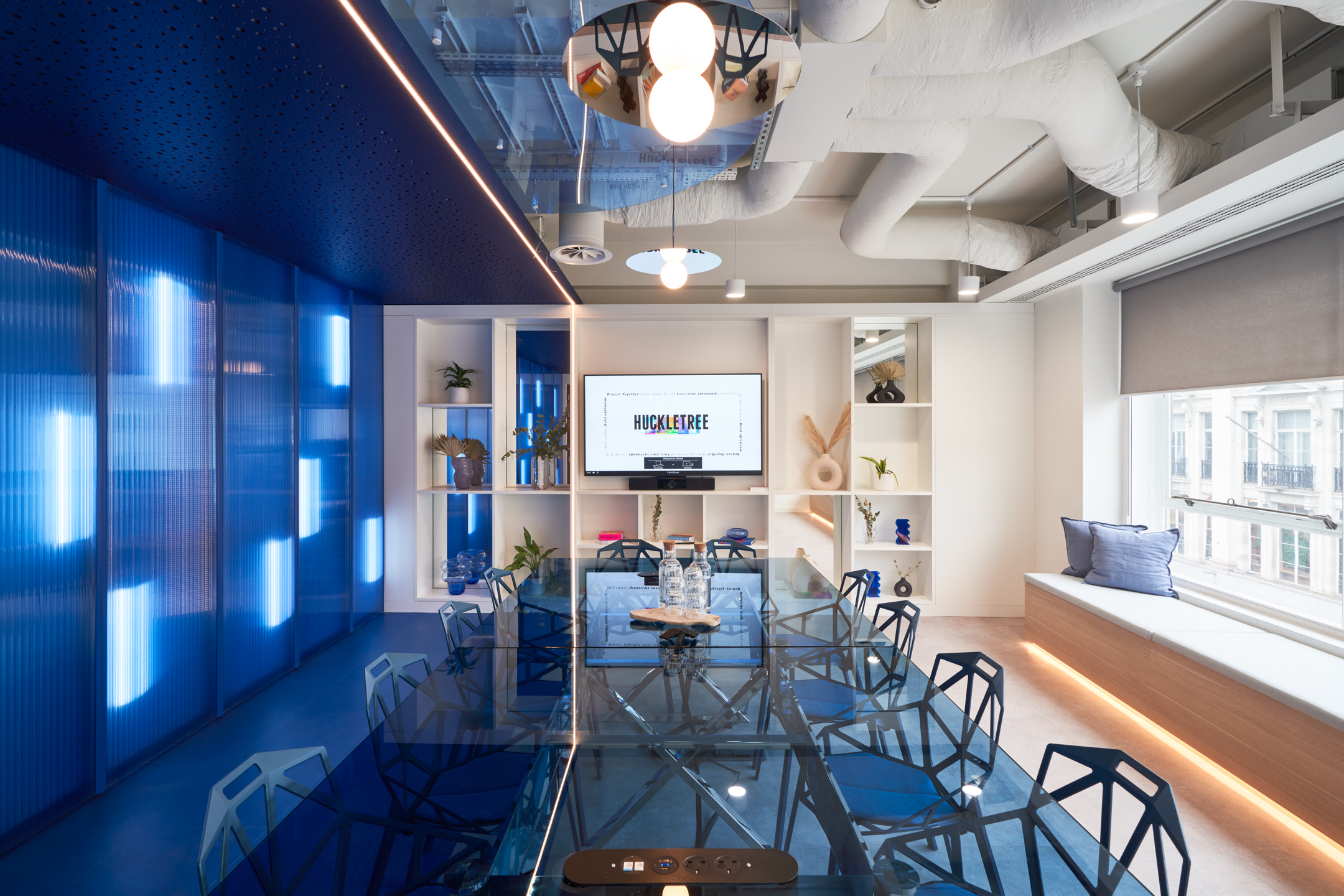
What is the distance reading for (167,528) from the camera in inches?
123

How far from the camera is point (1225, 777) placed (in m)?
2.93

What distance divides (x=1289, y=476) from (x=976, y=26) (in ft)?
10.7

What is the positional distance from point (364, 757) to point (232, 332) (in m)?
2.96

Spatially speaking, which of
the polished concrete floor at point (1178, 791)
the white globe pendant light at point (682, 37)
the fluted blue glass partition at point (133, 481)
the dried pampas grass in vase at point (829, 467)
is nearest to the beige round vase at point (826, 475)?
the dried pampas grass in vase at point (829, 467)

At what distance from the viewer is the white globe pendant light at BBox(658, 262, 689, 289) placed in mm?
3293

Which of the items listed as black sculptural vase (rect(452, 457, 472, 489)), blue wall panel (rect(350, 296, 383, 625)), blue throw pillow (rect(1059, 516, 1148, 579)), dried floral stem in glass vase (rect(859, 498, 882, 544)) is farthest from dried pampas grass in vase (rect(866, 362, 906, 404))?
blue wall panel (rect(350, 296, 383, 625))

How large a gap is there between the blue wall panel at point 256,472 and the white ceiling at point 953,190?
183 centimetres

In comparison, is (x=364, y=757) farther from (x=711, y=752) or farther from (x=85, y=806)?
(x=85, y=806)

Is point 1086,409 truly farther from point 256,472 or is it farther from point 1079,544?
point 256,472

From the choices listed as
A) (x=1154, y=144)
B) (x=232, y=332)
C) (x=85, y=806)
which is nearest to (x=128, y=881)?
(x=85, y=806)

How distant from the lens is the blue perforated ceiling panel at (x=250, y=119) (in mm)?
1644

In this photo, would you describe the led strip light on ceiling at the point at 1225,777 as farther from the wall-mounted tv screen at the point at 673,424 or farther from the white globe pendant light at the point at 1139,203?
the wall-mounted tv screen at the point at 673,424

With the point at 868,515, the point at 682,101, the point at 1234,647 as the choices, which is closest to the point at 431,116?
the point at 682,101

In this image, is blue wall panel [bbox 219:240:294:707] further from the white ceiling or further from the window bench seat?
the window bench seat
